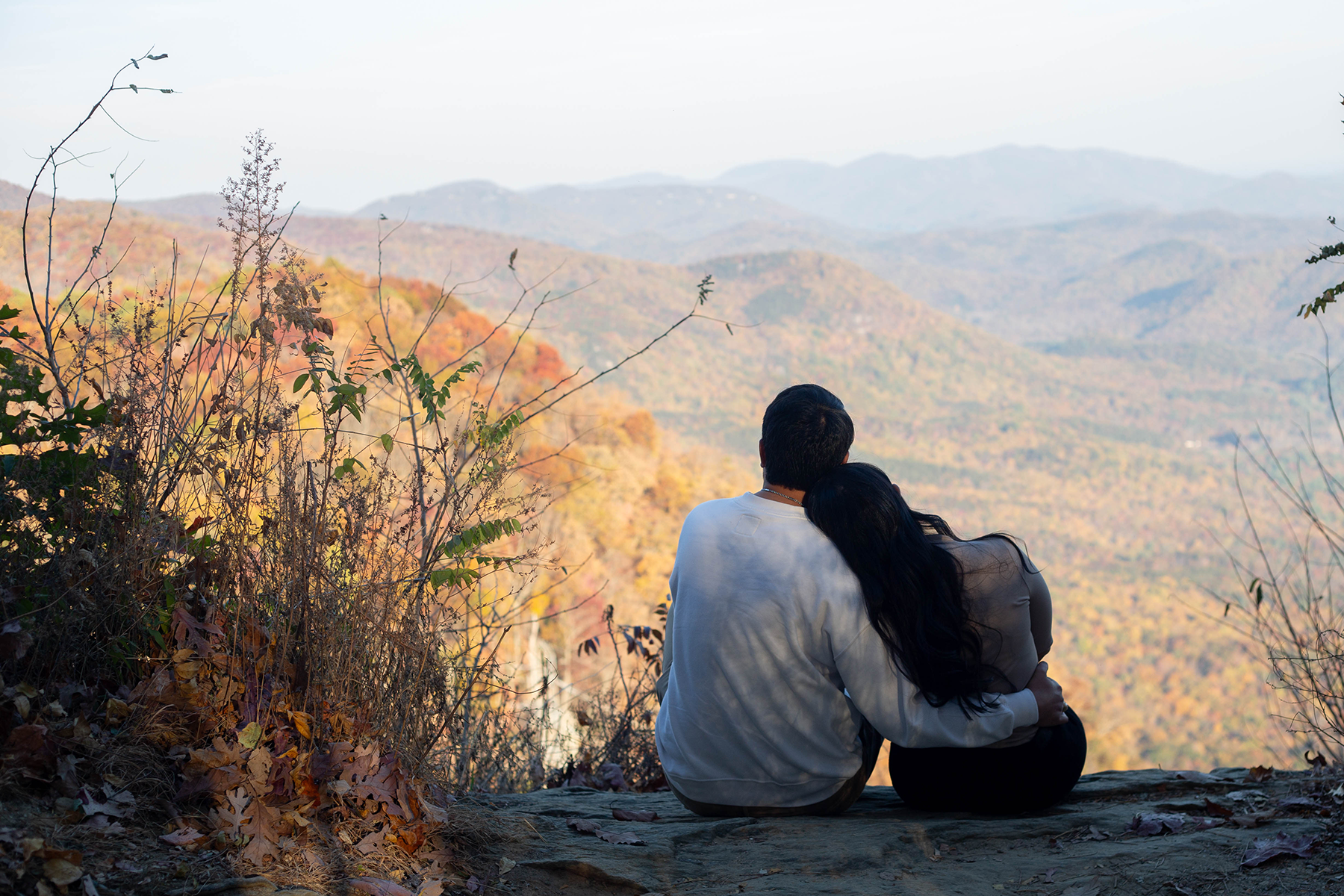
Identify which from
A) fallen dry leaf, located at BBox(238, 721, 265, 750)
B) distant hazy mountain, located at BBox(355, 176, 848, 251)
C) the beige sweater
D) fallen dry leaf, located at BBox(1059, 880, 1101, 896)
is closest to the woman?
the beige sweater

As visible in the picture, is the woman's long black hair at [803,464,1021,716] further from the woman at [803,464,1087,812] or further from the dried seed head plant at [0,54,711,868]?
the dried seed head plant at [0,54,711,868]

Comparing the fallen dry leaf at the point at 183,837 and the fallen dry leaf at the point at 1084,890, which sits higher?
the fallen dry leaf at the point at 183,837

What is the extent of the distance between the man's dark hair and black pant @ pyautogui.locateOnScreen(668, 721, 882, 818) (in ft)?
2.36

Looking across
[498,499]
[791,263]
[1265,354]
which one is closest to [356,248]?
[791,263]

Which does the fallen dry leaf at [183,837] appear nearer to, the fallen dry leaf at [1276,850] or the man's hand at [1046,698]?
the man's hand at [1046,698]

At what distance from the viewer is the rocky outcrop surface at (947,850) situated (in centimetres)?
198

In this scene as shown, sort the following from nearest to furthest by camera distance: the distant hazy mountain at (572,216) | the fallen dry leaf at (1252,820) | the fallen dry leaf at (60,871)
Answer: the fallen dry leaf at (60,871), the fallen dry leaf at (1252,820), the distant hazy mountain at (572,216)

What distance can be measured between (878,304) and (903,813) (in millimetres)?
110026

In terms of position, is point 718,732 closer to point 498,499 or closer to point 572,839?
point 572,839

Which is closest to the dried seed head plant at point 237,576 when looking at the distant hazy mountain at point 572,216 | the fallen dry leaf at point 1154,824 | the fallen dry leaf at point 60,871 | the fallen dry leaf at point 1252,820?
the fallen dry leaf at point 60,871

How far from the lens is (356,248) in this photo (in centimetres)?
7194

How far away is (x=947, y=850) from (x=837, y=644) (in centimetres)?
62

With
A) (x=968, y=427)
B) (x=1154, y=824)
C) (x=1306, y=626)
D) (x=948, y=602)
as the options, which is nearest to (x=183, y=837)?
(x=948, y=602)

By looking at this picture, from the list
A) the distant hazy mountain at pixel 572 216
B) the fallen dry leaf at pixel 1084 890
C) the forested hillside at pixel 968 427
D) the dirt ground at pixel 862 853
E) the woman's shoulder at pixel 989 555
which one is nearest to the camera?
the dirt ground at pixel 862 853
